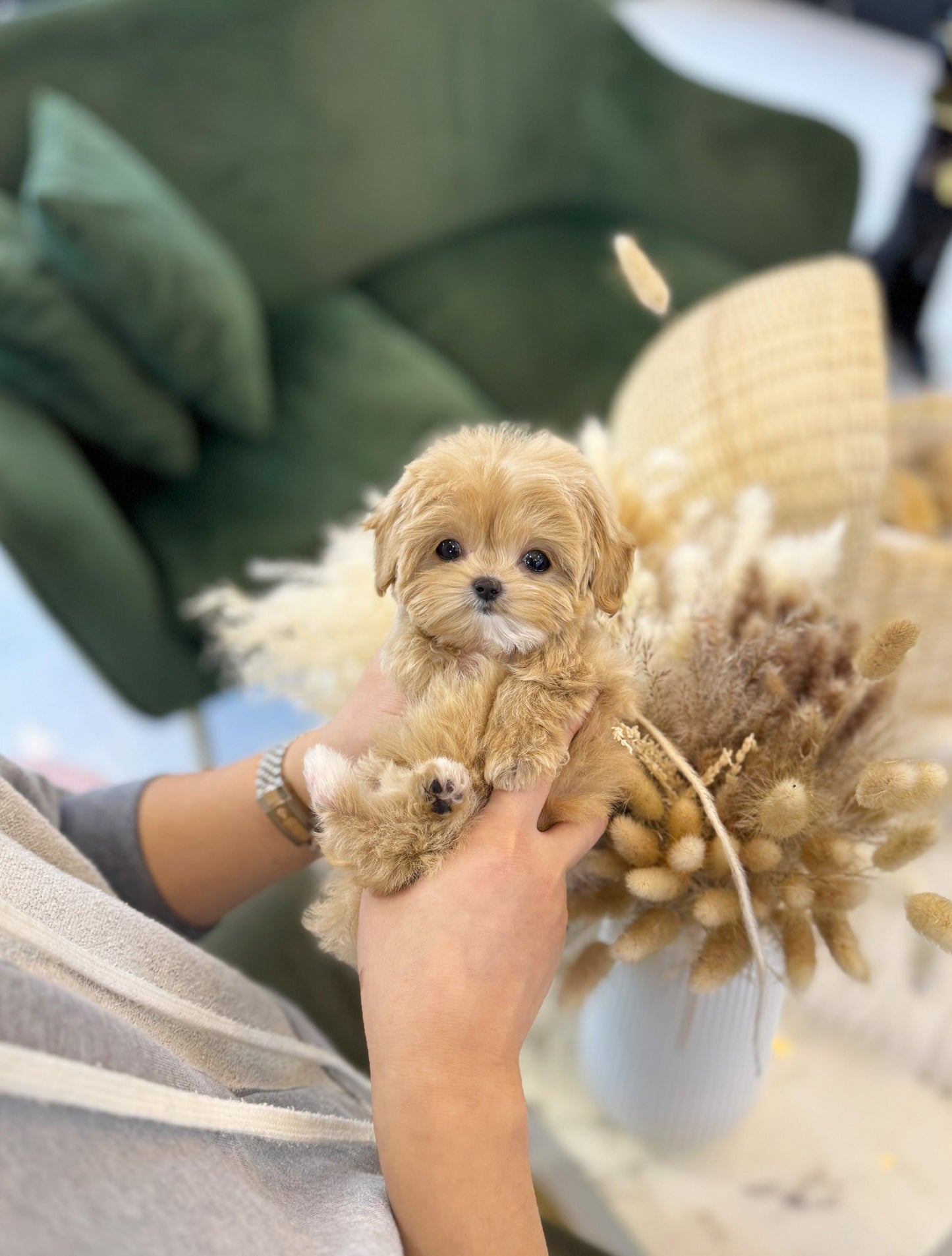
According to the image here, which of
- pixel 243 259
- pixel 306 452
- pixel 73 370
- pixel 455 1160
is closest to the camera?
pixel 455 1160

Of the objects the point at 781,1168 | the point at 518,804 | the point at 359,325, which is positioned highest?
the point at 518,804

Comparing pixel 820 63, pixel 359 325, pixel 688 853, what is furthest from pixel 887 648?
pixel 820 63

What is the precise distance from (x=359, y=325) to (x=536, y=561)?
170cm

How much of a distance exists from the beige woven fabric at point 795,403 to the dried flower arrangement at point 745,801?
534 millimetres

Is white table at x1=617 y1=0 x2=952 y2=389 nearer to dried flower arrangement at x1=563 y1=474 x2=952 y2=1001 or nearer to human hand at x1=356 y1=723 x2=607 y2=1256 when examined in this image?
dried flower arrangement at x1=563 y1=474 x2=952 y2=1001

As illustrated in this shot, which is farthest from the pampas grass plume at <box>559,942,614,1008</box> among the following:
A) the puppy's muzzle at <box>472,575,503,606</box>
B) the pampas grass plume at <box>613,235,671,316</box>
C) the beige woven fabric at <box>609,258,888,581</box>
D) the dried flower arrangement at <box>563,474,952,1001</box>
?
the beige woven fabric at <box>609,258,888,581</box>

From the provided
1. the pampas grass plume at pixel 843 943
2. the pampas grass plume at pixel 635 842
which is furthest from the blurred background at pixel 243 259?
the pampas grass plume at pixel 843 943

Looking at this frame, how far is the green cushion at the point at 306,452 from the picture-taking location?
5.64 feet

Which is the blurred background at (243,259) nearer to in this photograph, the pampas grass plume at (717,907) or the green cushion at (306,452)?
the green cushion at (306,452)

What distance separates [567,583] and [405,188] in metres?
1.99

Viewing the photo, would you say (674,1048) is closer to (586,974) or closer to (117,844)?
(586,974)

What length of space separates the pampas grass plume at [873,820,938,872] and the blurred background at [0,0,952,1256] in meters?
0.47

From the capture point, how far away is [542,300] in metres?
2.24

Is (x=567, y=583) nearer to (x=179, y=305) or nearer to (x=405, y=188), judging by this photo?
(x=179, y=305)
